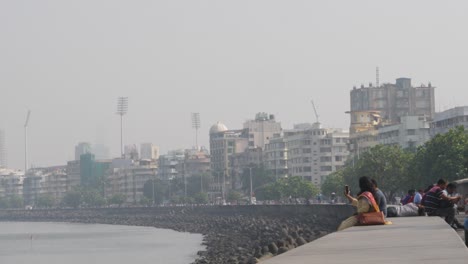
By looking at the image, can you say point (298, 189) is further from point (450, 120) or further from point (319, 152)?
point (319, 152)

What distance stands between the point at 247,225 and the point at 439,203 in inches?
3785

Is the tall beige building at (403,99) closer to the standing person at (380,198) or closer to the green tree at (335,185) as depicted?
the green tree at (335,185)

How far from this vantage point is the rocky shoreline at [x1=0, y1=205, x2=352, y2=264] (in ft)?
217

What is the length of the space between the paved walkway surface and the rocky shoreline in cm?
2915

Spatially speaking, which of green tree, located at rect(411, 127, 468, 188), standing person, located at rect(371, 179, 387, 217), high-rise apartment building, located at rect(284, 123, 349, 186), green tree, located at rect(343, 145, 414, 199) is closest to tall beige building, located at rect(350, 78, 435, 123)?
high-rise apartment building, located at rect(284, 123, 349, 186)

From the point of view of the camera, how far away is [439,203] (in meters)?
23.5

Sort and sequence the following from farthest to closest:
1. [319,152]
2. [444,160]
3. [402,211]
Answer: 1. [319,152]
2. [444,160]
3. [402,211]

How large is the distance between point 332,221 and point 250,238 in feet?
24.3

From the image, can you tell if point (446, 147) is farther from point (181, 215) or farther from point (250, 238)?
point (181, 215)

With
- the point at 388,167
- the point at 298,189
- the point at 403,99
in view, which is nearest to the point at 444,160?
the point at 388,167

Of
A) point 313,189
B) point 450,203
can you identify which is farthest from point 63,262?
point 313,189

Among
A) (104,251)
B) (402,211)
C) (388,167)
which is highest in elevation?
(388,167)

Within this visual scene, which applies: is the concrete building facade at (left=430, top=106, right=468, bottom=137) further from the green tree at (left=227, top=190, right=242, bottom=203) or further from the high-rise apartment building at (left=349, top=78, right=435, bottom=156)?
the green tree at (left=227, top=190, right=242, bottom=203)

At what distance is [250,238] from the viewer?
93.8 meters
